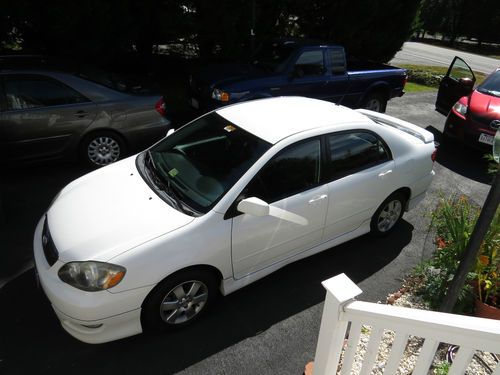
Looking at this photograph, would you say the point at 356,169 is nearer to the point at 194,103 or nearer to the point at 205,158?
the point at 205,158

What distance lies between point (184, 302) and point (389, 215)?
2.59 metres

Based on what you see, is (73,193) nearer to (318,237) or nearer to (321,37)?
(318,237)

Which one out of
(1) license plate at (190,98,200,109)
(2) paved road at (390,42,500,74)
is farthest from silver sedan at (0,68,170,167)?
(2) paved road at (390,42,500,74)

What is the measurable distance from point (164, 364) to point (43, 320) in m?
1.13

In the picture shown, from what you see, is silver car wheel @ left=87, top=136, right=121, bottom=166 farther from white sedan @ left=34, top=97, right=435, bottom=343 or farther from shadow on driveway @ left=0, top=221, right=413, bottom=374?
shadow on driveway @ left=0, top=221, right=413, bottom=374

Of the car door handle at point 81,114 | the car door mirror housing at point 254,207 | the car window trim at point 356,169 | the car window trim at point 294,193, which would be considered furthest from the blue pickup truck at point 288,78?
the car door mirror housing at point 254,207

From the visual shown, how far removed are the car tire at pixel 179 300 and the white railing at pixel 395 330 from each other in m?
1.21

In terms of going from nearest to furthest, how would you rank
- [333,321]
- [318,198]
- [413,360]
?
[333,321]
[413,360]
[318,198]

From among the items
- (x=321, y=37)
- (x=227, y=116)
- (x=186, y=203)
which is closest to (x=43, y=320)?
(x=186, y=203)

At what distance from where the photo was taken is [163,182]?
349 centimetres

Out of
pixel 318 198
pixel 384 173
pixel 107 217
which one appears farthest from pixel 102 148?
pixel 384 173

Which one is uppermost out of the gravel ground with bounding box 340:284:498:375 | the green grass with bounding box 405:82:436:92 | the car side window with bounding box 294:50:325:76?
the car side window with bounding box 294:50:325:76

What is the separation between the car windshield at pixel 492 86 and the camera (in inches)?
292

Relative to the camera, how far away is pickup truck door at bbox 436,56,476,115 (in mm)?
8039
